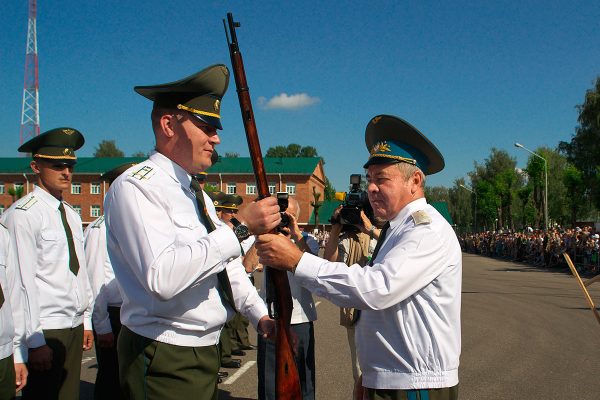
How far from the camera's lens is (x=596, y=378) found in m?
6.50

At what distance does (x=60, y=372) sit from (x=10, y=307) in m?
1.03

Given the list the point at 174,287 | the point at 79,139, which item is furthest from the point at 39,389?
the point at 174,287

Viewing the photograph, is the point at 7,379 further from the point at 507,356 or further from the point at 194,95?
the point at 507,356

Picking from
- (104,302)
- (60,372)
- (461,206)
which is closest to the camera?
(60,372)

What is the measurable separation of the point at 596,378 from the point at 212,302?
593cm

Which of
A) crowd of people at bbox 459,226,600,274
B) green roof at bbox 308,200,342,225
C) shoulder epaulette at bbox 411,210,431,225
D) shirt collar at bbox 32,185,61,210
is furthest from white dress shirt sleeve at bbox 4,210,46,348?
green roof at bbox 308,200,342,225

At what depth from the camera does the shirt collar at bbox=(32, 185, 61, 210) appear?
411 cm

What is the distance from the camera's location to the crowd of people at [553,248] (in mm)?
22453

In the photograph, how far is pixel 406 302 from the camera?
259 cm

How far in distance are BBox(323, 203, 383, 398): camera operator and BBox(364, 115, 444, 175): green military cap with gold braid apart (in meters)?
2.21

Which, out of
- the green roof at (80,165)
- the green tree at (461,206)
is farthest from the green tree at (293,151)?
the green roof at (80,165)

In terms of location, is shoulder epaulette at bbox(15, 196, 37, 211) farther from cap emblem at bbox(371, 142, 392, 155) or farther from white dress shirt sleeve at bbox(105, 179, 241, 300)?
cap emblem at bbox(371, 142, 392, 155)

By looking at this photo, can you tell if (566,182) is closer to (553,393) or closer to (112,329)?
(553,393)

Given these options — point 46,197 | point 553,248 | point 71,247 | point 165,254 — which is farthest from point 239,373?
point 553,248
